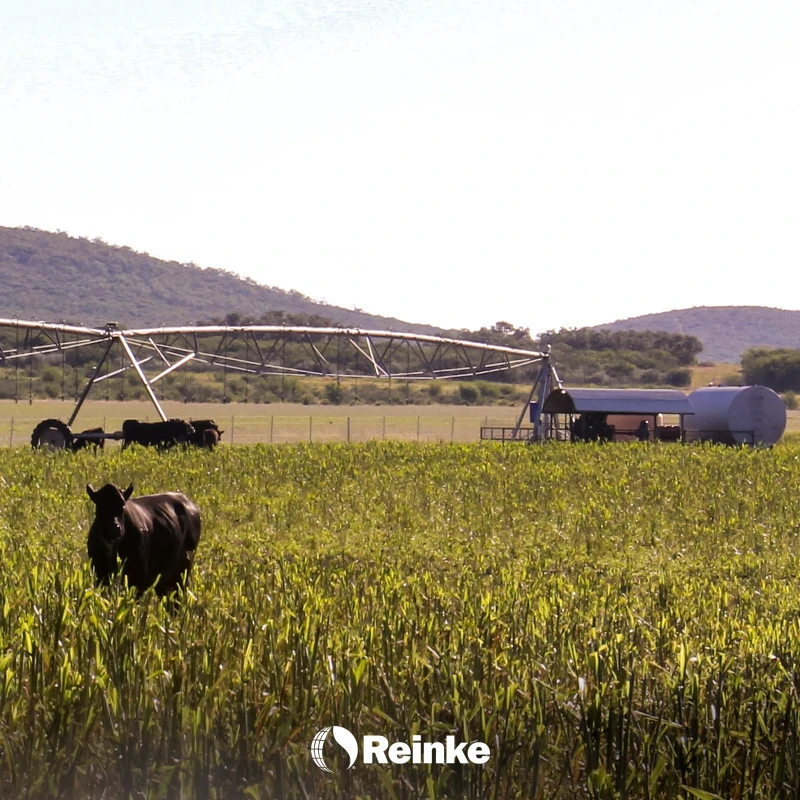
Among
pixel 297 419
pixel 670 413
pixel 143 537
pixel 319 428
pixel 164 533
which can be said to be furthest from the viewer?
pixel 297 419

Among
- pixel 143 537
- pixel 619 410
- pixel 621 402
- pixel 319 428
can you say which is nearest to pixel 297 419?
pixel 319 428

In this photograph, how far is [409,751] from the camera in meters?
6.42

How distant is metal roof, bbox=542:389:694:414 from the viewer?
55.2 metres

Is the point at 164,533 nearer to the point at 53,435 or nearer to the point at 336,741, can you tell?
the point at 336,741

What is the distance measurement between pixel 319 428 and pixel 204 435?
118ft

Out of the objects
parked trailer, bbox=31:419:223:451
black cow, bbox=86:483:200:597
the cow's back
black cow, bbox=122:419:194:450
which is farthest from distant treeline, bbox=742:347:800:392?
black cow, bbox=86:483:200:597

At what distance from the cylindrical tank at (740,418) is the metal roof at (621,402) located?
1633mm

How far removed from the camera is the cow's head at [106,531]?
11.6m

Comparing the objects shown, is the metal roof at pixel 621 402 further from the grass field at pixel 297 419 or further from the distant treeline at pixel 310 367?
the distant treeline at pixel 310 367

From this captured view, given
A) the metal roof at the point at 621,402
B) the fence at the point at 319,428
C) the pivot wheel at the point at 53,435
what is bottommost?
the fence at the point at 319,428

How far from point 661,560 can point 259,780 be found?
44.2 feet

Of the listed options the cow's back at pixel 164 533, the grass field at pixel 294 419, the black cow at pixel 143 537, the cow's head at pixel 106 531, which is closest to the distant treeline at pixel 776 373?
the grass field at pixel 294 419

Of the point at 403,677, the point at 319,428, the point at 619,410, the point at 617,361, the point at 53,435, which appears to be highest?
the point at 617,361

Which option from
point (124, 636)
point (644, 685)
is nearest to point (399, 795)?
point (644, 685)
